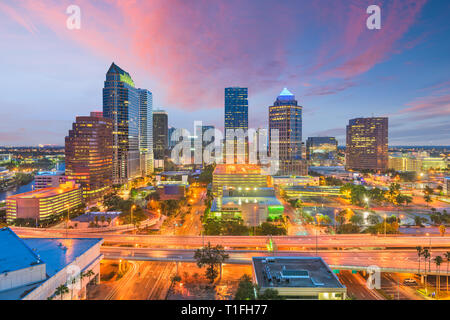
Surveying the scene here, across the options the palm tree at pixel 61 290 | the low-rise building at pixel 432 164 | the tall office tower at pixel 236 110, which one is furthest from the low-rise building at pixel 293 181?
the low-rise building at pixel 432 164

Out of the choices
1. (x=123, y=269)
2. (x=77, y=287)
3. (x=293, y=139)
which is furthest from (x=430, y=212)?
(x=77, y=287)

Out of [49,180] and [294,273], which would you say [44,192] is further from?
[294,273]

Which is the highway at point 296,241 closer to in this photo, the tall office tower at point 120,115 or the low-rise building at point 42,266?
the low-rise building at point 42,266

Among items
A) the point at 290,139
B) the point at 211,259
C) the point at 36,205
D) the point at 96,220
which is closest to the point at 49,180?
the point at 36,205

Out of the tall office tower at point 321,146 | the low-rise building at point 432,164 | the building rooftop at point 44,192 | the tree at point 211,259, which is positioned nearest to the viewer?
the tree at point 211,259
